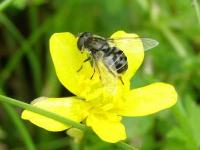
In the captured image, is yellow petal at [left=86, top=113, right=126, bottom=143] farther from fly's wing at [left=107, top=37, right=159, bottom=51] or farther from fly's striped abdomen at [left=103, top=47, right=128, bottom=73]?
fly's wing at [left=107, top=37, right=159, bottom=51]

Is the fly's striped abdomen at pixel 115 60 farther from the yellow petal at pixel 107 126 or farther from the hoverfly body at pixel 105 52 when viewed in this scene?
the yellow petal at pixel 107 126

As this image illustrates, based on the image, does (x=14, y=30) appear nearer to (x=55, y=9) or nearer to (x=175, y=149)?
(x=55, y=9)

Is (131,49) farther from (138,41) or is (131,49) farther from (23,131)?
(23,131)

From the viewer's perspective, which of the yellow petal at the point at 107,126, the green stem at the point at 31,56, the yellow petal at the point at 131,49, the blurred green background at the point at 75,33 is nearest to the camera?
the yellow petal at the point at 107,126

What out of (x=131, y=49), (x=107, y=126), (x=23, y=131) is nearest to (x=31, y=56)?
(x=23, y=131)

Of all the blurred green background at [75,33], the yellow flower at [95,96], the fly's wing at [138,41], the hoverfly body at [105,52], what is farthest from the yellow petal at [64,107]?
the blurred green background at [75,33]
